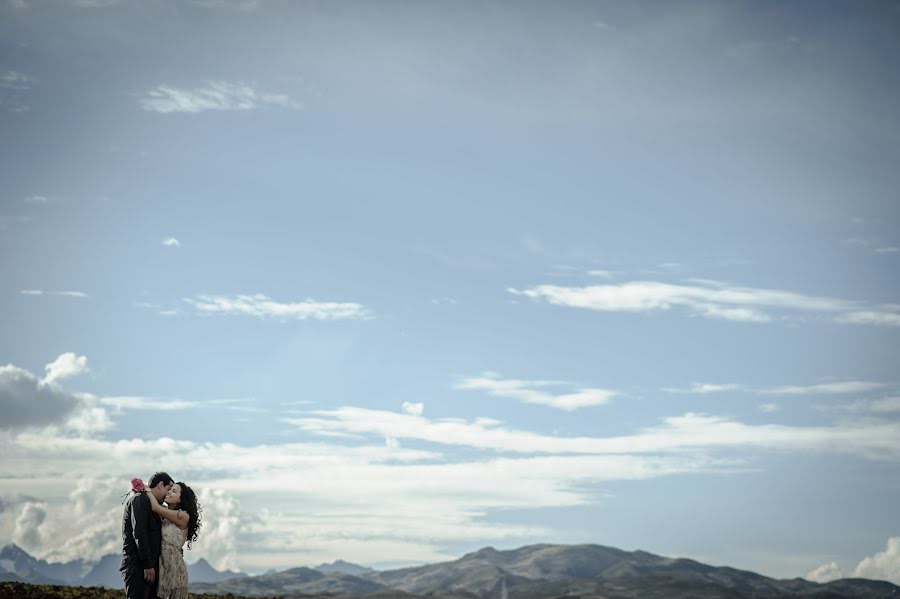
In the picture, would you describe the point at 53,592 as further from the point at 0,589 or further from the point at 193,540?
the point at 193,540

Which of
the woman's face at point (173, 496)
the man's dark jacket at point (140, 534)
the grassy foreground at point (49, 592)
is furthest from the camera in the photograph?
the grassy foreground at point (49, 592)

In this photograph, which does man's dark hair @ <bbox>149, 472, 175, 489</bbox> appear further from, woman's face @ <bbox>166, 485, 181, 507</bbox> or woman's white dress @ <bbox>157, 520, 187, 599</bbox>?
woman's white dress @ <bbox>157, 520, 187, 599</bbox>

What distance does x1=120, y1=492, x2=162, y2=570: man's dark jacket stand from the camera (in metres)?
17.0

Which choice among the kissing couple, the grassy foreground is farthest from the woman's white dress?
the grassy foreground

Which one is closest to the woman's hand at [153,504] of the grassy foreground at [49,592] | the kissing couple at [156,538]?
the kissing couple at [156,538]

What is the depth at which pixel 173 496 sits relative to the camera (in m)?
17.6

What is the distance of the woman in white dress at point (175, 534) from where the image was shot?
683 inches

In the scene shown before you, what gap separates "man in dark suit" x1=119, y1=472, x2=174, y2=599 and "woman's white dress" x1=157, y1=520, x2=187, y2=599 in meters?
0.12

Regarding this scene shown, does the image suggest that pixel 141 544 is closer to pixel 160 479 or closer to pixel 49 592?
pixel 160 479

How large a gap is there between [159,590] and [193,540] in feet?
3.71

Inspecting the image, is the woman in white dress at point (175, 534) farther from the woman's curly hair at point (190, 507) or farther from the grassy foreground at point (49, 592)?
the grassy foreground at point (49, 592)

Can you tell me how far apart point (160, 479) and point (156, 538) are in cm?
106

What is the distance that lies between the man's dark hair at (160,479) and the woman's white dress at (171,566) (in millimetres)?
705

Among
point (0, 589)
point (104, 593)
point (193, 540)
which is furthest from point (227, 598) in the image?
point (193, 540)
